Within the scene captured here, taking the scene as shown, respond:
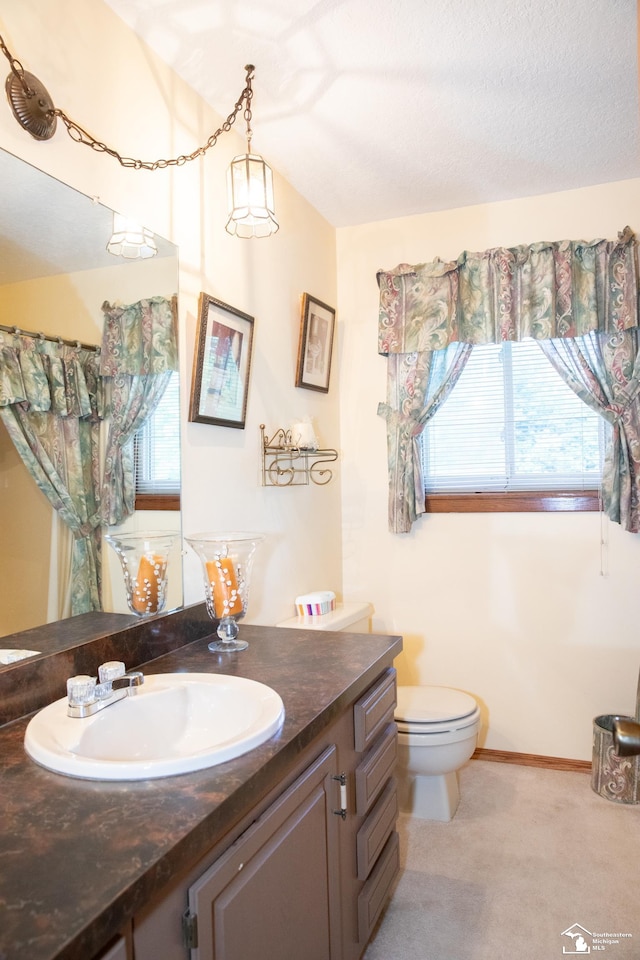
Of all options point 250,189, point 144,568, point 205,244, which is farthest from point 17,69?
point 144,568

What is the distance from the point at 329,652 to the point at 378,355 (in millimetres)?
1825

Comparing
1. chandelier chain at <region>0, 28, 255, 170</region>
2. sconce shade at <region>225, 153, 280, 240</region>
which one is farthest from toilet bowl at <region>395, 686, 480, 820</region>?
chandelier chain at <region>0, 28, 255, 170</region>

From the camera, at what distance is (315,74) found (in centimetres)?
196

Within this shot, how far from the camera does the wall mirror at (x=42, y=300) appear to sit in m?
1.30

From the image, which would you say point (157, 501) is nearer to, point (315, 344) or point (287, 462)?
point (287, 462)

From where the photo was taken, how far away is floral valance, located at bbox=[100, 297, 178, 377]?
1.59 metres

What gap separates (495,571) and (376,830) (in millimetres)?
1546

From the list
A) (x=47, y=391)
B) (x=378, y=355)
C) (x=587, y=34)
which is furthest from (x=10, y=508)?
(x=378, y=355)

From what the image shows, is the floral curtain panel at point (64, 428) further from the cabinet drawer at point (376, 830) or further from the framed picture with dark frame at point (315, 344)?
the framed picture with dark frame at point (315, 344)

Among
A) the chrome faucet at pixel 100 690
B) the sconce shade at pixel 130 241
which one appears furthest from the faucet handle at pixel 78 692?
the sconce shade at pixel 130 241

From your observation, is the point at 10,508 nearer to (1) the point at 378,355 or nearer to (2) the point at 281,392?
(2) the point at 281,392

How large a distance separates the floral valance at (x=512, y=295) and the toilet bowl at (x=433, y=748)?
156cm

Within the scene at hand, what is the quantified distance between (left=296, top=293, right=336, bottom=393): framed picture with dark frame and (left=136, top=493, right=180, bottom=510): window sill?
3.46ft

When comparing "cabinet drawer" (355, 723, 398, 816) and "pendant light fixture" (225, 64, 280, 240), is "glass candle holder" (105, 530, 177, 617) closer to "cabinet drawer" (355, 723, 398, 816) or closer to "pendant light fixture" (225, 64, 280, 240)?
"cabinet drawer" (355, 723, 398, 816)
